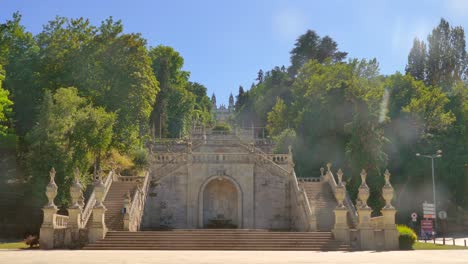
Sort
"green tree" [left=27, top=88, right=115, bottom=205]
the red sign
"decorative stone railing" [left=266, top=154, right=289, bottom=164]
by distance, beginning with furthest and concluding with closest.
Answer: "decorative stone railing" [left=266, top=154, right=289, bottom=164], "green tree" [left=27, top=88, right=115, bottom=205], the red sign

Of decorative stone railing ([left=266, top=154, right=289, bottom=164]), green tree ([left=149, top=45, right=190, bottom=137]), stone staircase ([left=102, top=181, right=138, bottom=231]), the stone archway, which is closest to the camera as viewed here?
stone staircase ([left=102, top=181, right=138, bottom=231])

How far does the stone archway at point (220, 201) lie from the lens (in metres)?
42.2

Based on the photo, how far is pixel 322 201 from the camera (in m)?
37.9

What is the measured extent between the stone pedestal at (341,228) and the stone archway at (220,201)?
44.1ft

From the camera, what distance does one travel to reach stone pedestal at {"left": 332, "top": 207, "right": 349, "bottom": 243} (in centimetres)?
2900

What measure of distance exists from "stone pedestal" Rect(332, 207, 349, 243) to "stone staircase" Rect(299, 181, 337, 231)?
473 centimetres

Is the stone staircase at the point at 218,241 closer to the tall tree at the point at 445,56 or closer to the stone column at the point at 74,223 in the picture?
the stone column at the point at 74,223

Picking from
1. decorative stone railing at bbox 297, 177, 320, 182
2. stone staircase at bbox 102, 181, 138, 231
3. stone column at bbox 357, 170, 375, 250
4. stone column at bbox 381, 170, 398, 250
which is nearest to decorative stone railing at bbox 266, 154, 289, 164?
decorative stone railing at bbox 297, 177, 320, 182

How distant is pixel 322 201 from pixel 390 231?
381 inches

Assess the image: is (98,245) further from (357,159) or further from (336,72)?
(336,72)

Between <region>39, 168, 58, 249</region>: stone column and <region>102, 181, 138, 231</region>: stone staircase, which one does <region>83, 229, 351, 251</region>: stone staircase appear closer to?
<region>39, 168, 58, 249</region>: stone column

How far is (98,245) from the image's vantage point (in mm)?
27531

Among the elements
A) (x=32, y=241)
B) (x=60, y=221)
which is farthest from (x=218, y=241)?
(x=32, y=241)

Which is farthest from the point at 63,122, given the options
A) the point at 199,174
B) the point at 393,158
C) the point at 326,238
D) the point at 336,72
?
the point at 336,72
